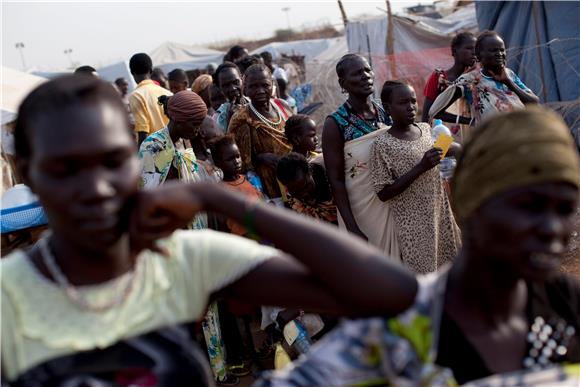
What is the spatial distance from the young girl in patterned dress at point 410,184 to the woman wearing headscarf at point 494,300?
Answer: 7.28 feet

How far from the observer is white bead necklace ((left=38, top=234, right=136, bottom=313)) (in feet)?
4.34

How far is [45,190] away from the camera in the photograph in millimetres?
1292

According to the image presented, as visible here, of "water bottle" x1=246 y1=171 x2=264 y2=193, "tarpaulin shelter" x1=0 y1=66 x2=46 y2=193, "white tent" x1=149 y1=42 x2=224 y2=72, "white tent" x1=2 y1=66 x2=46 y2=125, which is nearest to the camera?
"water bottle" x1=246 y1=171 x2=264 y2=193

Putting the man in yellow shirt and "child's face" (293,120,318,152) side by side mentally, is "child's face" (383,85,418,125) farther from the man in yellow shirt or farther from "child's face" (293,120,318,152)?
the man in yellow shirt

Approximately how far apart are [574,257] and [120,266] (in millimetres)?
5070

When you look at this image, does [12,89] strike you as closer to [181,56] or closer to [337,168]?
[337,168]

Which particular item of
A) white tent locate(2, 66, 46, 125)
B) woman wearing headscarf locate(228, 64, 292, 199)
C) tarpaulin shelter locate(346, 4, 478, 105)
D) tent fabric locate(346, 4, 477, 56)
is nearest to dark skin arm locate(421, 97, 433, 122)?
woman wearing headscarf locate(228, 64, 292, 199)

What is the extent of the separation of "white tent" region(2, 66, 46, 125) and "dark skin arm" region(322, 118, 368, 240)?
16.1 feet

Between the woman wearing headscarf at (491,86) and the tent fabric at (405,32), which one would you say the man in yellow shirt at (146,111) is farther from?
the tent fabric at (405,32)

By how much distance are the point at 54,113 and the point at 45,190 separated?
0.16m

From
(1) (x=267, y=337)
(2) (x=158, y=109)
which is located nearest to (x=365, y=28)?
(2) (x=158, y=109)

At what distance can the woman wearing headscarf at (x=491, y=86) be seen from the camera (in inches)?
192

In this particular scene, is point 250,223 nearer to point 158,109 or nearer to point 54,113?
point 54,113

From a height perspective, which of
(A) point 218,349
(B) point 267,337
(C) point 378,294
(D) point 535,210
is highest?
(D) point 535,210
